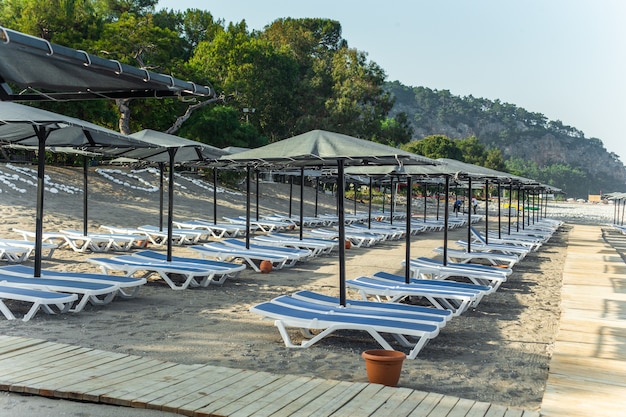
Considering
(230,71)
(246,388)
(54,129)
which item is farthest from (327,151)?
(230,71)

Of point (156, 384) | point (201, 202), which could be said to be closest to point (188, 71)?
point (201, 202)

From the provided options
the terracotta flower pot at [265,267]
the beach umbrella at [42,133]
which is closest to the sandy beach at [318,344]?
the terracotta flower pot at [265,267]

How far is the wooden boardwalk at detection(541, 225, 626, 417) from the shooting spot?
4.12m

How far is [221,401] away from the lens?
3848 millimetres

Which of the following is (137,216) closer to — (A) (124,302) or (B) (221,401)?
(A) (124,302)

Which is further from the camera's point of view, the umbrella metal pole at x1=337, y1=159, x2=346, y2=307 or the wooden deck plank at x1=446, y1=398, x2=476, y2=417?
the umbrella metal pole at x1=337, y1=159, x2=346, y2=307

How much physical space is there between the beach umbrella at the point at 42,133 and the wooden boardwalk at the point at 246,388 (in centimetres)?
271

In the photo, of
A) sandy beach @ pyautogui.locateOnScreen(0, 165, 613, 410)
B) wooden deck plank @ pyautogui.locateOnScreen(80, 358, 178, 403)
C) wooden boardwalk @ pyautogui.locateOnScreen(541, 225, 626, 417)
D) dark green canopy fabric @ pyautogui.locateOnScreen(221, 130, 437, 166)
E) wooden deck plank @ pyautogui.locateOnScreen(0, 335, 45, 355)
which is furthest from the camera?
dark green canopy fabric @ pyautogui.locateOnScreen(221, 130, 437, 166)

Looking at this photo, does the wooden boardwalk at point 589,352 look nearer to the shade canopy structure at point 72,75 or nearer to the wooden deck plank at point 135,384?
the wooden deck plank at point 135,384

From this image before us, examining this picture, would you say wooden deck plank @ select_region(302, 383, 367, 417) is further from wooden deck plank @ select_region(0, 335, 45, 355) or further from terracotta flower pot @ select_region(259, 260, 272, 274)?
terracotta flower pot @ select_region(259, 260, 272, 274)

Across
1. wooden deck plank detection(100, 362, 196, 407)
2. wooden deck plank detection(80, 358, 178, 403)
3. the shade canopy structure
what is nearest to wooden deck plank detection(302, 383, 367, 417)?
wooden deck plank detection(100, 362, 196, 407)

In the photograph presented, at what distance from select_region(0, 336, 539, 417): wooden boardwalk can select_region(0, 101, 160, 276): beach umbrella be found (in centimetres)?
313

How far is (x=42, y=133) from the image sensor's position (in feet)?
24.7

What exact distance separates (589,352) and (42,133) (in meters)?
5.98
